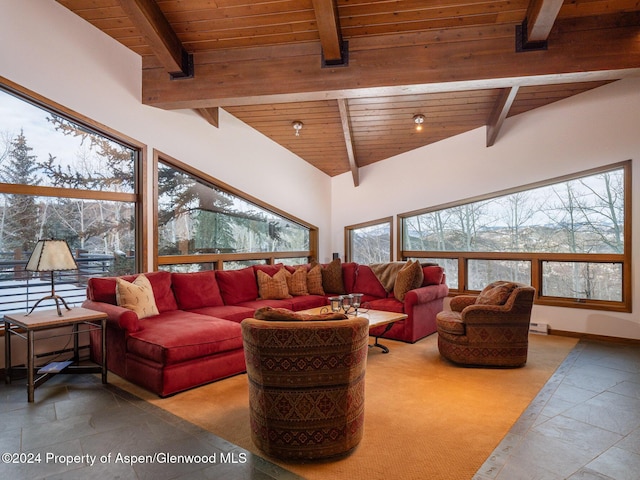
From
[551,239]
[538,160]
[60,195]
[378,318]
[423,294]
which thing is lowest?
[378,318]

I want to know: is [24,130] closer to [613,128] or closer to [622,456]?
[622,456]

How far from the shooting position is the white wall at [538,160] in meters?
4.60

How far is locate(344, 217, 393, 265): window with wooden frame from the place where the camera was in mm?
7129

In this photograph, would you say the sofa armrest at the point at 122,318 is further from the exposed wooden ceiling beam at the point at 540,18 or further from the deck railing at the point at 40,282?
the exposed wooden ceiling beam at the point at 540,18

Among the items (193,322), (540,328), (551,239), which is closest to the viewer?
(193,322)

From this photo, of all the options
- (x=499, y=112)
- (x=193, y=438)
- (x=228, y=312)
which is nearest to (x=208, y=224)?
(x=228, y=312)

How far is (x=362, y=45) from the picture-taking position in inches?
159

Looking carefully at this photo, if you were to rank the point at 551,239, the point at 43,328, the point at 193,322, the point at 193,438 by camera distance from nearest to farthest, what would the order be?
the point at 193,438, the point at 43,328, the point at 193,322, the point at 551,239

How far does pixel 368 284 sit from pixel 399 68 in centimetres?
295

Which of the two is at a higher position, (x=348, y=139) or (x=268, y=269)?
(x=348, y=139)

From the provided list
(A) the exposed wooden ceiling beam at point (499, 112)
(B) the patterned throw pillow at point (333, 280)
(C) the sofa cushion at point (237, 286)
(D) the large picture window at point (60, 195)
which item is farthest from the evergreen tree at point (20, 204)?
(A) the exposed wooden ceiling beam at point (499, 112)

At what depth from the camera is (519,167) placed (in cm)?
543

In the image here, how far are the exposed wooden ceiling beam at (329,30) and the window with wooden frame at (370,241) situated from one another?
11.4 feet

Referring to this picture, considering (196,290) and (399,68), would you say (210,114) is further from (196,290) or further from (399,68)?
(399,68)
